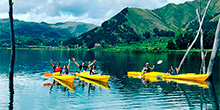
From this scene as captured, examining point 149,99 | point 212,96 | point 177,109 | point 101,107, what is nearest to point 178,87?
point 212,96

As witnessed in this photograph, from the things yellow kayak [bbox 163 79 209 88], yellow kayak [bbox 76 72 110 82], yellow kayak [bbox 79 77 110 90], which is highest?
yellow kayak [bbox 76 72 110 82]

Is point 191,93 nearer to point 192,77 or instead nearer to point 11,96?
point 192,77

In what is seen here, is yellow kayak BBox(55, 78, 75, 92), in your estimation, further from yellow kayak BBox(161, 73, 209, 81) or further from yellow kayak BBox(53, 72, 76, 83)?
yellow kayak BBox(161, 73, 209, 81)

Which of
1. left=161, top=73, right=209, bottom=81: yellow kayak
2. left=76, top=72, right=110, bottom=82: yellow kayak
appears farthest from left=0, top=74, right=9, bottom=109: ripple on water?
left=161, top=73, right=209, bottom=81: yellow kayak

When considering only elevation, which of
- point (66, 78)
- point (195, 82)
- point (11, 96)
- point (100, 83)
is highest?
point (66, 78)

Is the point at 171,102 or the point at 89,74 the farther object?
the point at 89,74

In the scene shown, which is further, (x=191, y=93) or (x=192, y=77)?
(x=192, y=77)

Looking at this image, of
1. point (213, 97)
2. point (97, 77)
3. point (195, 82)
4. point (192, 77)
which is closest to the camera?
point (213, 97)

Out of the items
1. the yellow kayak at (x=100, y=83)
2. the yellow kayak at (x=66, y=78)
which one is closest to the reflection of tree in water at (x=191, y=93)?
the yellow kayak at (x=100, y=83)

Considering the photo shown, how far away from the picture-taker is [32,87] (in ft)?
119

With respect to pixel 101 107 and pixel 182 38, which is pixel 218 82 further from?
pixel 182 38

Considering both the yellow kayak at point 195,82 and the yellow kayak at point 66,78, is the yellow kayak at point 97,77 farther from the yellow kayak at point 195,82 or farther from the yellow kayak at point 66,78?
the yellow kayak at point 195,82

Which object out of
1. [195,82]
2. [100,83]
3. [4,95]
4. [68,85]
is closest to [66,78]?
[68,85]

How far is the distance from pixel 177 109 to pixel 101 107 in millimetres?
6907
